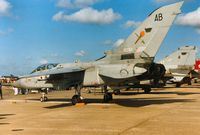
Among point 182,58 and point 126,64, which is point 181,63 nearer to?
point 182,58

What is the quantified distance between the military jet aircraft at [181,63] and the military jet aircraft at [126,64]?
23.4m

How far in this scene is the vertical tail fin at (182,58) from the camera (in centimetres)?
4247

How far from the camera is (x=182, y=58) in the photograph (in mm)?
43188

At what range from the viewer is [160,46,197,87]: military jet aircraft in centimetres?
4194

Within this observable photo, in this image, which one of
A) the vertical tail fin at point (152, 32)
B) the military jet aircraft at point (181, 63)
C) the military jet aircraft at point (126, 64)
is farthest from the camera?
the military jet aircraft at point (181, 63)

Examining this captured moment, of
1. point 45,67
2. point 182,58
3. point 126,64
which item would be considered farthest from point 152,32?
point 182,58

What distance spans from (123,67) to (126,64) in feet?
0.88

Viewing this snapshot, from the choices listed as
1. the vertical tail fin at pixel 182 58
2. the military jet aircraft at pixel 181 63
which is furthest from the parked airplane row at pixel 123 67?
the vertical tail fin at pixel 182 58

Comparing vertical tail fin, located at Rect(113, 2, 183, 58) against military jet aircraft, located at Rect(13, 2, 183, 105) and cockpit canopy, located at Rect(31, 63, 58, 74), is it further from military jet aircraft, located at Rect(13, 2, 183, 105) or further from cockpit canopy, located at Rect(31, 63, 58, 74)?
cockpit canopy, located at Rect(31, 63, 58, 74)

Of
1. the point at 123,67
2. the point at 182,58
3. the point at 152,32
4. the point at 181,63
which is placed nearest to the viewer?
the point at 123,67

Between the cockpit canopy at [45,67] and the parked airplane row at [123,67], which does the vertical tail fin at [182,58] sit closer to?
the parked airplane row at [123,67]

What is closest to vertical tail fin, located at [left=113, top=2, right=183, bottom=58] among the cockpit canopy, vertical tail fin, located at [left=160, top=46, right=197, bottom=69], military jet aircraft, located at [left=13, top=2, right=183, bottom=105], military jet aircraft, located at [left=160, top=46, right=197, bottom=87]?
military jet aircraft, located at [left=13, top=2, right=183, bottom=105]

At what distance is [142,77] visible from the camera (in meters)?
17.5

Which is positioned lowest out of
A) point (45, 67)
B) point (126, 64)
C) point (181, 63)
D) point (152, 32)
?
point (126, 64)
